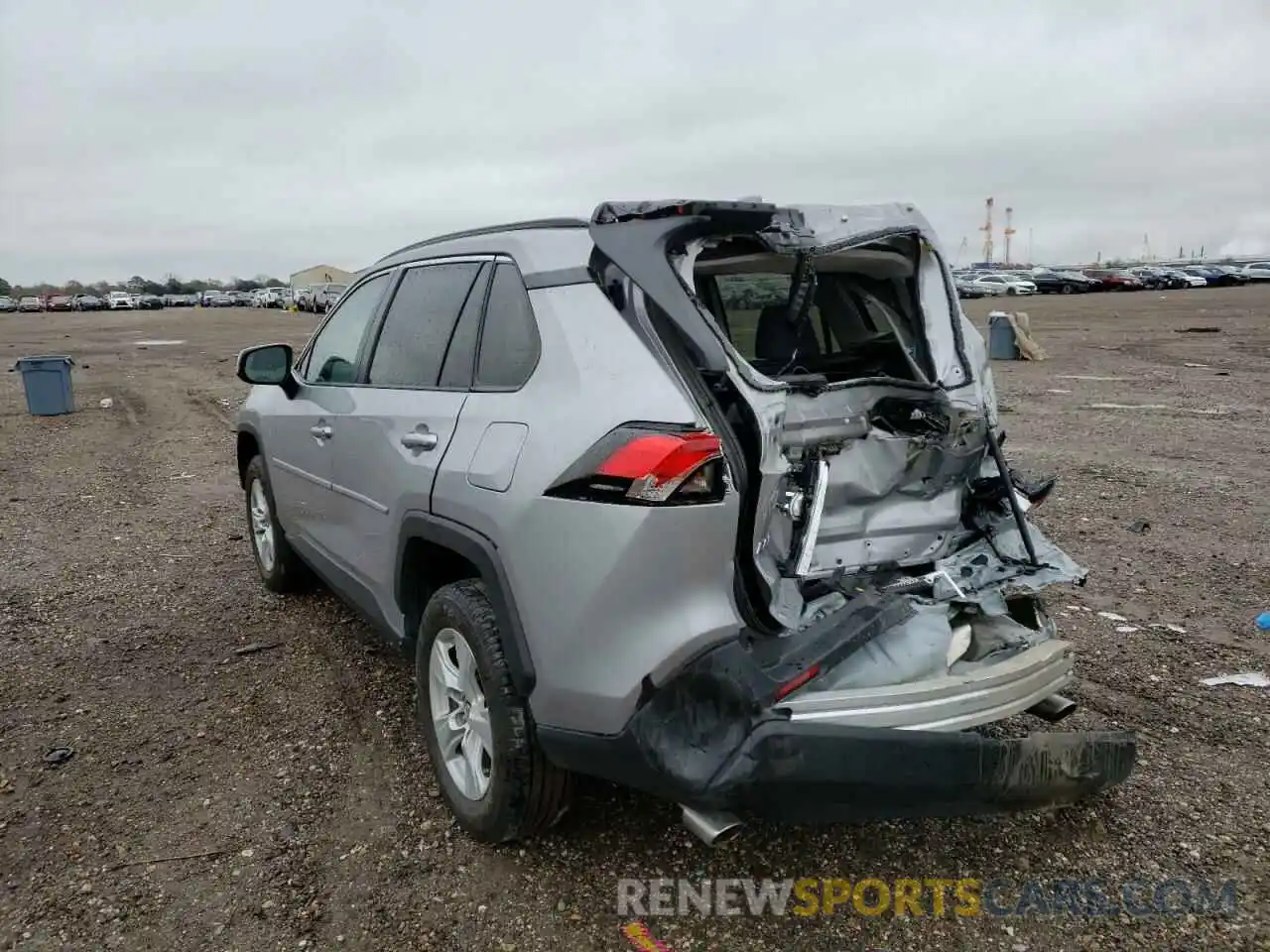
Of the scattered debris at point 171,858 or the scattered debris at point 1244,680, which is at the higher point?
the scattered debris at point 171,858

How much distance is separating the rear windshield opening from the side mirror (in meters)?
2.34

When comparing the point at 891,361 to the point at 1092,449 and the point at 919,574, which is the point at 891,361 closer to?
the point at 919,574

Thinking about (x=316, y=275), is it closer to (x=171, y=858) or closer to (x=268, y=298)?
(x=268, y=298)

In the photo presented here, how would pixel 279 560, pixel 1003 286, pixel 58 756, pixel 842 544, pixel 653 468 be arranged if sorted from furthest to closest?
pixel 1003 286 → pixel 279 560 → pixel 58 756 → pixel 842 544 → pixel 653 468

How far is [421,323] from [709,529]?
1.73 m

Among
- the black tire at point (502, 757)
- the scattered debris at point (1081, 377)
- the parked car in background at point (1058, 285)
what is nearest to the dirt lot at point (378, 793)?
the black tire at point (502, 757)

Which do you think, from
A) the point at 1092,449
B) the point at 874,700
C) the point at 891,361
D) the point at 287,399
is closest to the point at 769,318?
the point at 891,361

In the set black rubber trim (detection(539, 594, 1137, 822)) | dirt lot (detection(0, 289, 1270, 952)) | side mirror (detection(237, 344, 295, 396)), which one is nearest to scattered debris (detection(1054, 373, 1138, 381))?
dirt lot (detection(0, 289, 1270, 952))

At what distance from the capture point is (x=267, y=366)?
4.47 m

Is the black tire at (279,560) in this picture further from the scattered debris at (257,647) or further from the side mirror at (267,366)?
the side mirror at (267,366)

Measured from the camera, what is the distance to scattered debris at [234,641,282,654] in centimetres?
458

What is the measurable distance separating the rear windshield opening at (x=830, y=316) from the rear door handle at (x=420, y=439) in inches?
38.9

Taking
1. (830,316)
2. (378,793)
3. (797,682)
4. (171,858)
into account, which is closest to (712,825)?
(797,682)

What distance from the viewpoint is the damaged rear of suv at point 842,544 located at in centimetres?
235
